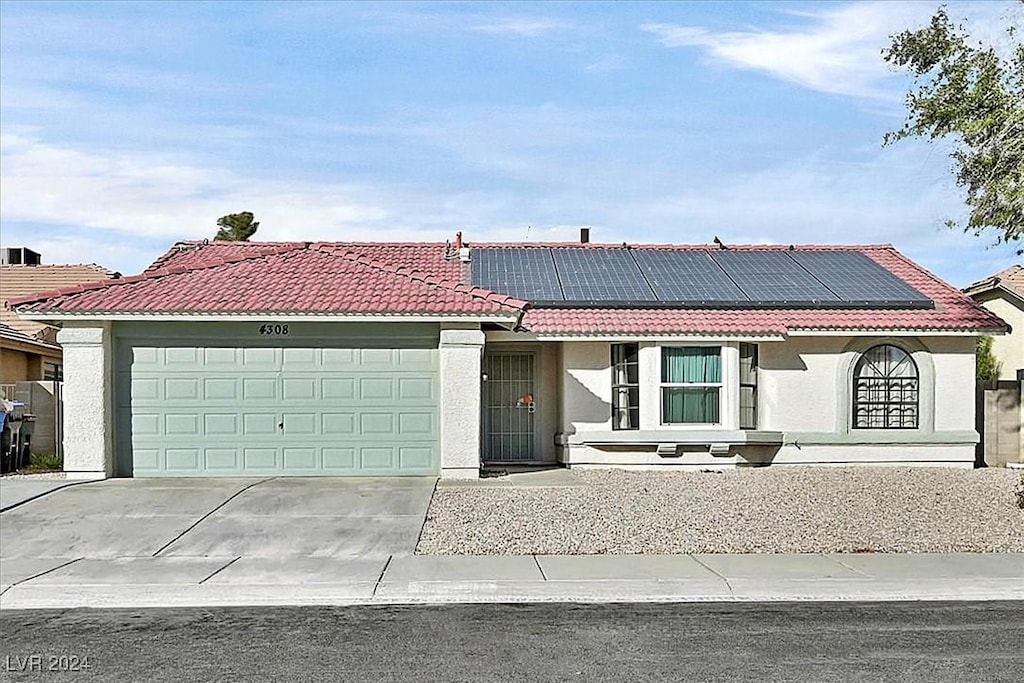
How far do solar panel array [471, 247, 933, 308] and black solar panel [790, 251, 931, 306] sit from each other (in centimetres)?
2

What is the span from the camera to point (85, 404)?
1814cm

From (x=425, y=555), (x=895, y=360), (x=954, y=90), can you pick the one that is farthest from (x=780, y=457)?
(x=425, y=555)

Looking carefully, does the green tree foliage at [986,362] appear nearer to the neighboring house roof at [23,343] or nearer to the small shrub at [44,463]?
the small shrub at [44,463]

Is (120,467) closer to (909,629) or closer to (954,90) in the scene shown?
(909,629)

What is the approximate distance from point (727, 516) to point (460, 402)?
4.91 metres

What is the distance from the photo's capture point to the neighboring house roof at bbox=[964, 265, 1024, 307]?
27109mm

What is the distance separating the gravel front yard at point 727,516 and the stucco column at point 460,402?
3.41 feet

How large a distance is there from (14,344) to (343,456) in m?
10.9

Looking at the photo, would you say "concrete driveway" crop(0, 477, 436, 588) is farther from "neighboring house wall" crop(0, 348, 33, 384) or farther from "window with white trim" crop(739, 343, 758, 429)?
"neighboring house wall" crop(0, 348, 33, 384)

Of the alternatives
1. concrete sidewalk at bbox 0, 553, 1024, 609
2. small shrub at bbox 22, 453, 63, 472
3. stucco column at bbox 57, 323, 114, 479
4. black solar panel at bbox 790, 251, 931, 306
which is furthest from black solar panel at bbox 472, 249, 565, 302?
concrete sidewalk at bbox 0, 553, 1024, 609

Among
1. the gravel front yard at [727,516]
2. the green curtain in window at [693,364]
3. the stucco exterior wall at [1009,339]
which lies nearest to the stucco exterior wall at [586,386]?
the green curtain in window at [693,364]

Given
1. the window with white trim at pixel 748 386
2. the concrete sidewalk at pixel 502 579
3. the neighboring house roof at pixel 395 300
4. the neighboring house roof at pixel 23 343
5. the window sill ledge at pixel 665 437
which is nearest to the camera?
the concrete sidewalk at pixel 502 579

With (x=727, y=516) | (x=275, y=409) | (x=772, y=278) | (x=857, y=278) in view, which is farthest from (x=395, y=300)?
(x=857, y=278)

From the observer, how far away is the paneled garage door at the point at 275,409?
1848cm
